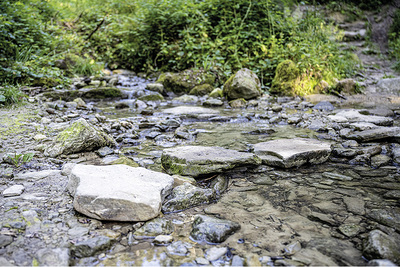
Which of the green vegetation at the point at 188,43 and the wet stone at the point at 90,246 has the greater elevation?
the green vegetation at the point at 188,43

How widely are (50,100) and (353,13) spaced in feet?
38.5

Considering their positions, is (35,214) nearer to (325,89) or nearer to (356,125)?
(356,125)

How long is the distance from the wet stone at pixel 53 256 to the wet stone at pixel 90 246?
47mm

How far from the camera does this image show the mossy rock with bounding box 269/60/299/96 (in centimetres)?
610

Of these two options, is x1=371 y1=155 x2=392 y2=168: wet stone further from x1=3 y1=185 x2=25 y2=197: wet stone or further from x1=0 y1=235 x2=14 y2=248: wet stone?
x1=3 y1=185 x2=25 y2=197: wet stone

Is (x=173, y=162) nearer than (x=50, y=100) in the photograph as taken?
Yes

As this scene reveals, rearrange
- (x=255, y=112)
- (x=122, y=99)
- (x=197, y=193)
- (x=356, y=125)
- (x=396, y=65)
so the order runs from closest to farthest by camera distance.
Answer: (x=197, y=193), (x=356, y=125), (x=255, y=112), (x=122, y=99), (x=396, y=65)

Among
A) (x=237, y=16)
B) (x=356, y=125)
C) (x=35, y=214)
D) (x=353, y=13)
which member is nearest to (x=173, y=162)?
(x=35, y=214)

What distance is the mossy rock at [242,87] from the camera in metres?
5.71

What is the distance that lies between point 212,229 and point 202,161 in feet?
2.62

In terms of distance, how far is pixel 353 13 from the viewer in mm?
10688

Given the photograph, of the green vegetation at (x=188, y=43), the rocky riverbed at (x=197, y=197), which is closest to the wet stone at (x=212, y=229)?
the rocky riverbed at (x=197, y=197)

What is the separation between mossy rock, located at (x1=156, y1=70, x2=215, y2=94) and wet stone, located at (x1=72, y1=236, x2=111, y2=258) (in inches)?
223

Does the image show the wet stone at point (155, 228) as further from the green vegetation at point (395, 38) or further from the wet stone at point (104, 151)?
the green vegetation at point (395, 38)
